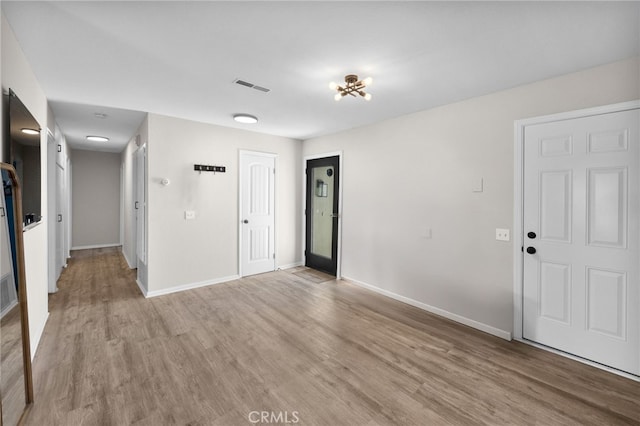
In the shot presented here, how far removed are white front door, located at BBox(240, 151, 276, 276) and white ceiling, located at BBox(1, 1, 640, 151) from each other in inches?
69.9

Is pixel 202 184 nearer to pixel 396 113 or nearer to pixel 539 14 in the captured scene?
pixel 396 113

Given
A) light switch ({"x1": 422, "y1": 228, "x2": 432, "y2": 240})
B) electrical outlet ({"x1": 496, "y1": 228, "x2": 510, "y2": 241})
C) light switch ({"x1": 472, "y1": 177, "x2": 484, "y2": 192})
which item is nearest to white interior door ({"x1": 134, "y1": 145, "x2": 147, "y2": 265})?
light switch ({"x1": 422, "y1": 228, "x2": 432, "y2": 240})

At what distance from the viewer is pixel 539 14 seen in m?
1.71

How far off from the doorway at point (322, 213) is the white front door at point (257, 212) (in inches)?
27.9

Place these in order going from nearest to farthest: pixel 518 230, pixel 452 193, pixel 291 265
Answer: pixel 518 230 → pixel 452 193 → pixel 291 265

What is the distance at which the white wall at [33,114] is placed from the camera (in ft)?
6.18

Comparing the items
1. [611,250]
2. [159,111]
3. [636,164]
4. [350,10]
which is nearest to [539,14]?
[350,10]

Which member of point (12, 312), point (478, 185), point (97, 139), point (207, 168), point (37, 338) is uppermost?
point (97, 139)

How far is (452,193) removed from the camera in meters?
3.28

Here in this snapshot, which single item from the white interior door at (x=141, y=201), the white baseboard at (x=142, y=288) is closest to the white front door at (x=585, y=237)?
the white baseboard at (x=142, y=288)

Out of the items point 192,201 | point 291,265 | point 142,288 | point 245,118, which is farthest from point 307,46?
point 291,265

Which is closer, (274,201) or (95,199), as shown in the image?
(274,201)

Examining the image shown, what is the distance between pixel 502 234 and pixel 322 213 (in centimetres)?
299

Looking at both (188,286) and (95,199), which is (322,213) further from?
(95,199)
